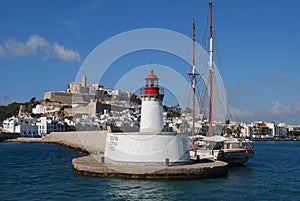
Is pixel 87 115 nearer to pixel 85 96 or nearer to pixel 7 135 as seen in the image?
pixel 7 135

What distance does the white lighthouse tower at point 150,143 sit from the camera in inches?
906

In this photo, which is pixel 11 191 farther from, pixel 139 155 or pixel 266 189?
pixel 266 189

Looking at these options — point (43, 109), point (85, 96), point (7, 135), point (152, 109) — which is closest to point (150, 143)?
point (152, 109)

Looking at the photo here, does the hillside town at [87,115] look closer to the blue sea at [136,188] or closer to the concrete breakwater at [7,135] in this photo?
the concrete breakwater at [7,135]

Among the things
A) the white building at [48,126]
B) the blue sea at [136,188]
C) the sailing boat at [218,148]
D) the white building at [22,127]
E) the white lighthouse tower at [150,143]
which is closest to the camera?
the blue sea at [136,188]

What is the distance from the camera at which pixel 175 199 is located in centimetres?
1720

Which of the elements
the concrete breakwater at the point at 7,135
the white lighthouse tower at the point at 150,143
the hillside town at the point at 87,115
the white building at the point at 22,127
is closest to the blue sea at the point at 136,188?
the white lighthouse tower at the point at 150,143

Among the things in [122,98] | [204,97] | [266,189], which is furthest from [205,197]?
[122,98]

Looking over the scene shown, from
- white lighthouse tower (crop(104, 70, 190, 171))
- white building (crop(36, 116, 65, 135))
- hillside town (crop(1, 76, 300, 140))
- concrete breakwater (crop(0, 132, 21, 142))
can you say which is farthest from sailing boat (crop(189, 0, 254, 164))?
white building (crop(36, 116, 65, 135))

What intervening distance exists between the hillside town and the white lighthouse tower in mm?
62351

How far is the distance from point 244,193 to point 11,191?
12592 millimetres

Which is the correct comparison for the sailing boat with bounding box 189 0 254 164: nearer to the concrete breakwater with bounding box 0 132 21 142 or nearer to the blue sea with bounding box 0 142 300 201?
the blue sea with bounding box 0 142 300 201

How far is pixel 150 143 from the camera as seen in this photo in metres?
23.0

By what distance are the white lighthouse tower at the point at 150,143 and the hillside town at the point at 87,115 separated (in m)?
62.4
